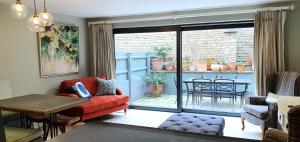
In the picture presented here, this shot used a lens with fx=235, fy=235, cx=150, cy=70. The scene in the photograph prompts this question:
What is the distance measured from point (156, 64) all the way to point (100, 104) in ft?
5.64

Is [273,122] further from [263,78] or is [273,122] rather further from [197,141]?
[197,141]

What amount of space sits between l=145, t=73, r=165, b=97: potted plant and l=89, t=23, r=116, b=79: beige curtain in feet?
2.79

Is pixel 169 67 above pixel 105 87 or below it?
above

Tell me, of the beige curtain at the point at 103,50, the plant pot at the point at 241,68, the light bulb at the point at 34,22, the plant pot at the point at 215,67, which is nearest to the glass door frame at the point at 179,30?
the beige curtain at the point at 103,50

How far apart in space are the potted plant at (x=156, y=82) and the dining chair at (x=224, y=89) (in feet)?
3.97

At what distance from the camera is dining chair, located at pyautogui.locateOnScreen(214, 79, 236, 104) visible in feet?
15.7

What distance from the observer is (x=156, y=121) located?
14.8ft

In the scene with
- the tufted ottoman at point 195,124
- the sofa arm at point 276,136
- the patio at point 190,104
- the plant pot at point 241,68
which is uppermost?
the plant pot at point 241,68

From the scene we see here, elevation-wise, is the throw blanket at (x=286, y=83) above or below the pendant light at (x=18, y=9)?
below

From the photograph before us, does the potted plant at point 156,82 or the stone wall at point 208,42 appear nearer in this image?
the stone wall at point 208,42

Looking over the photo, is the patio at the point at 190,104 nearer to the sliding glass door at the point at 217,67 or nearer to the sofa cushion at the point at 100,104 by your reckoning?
the sliding glass door at the point at 217,67

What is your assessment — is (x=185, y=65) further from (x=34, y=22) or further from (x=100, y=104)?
(x=34, y=22)

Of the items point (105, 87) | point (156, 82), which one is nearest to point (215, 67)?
point (156, 82)

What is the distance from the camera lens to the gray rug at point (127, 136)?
1.13m
